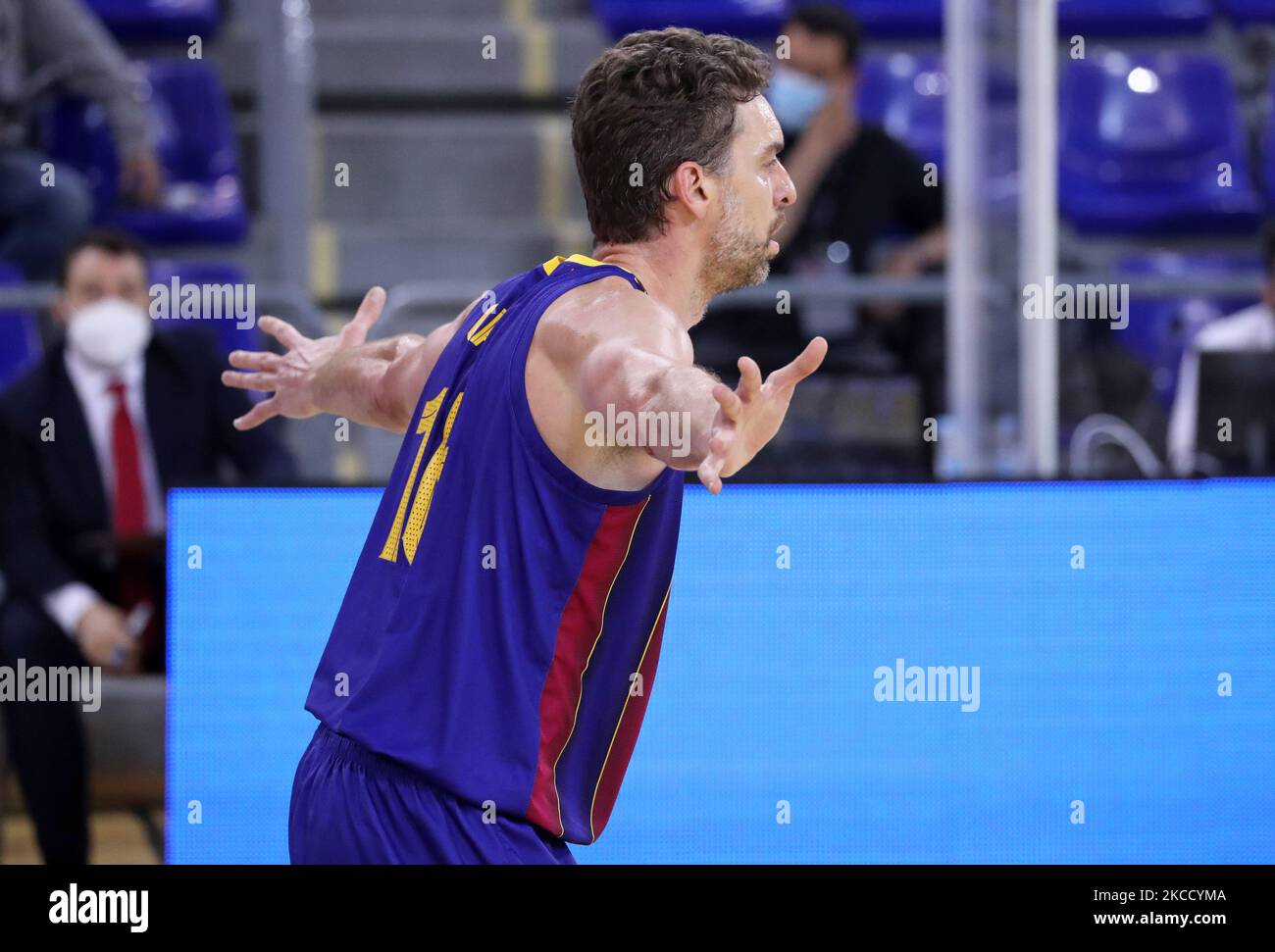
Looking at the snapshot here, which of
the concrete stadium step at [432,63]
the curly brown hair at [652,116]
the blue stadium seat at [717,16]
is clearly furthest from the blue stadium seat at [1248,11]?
the curly brown hair at [652,116]

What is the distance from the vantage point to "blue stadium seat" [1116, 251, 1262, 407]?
18.0ft

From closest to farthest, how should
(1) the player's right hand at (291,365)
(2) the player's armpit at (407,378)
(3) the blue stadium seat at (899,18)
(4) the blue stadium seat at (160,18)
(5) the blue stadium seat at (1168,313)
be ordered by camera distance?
1. (2) the player's armpit at (407,378)
2. (1) the player's right hand at (291,365)
3. (5) the blue stadium seat at (1168,313)
4. (4) the blue stadium seat at (160,18)
5. (3) the blue stadium seat at (899,18)

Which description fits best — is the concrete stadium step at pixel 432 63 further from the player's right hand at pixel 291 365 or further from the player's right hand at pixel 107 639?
the player's right hand at pixel 291 365

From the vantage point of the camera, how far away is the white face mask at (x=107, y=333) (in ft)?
14.1

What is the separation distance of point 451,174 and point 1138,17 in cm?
284

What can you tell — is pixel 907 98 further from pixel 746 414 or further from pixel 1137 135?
pixel 746 414

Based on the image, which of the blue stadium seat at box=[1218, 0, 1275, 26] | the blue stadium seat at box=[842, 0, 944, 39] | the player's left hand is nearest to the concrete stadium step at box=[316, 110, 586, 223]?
the blue stadium seat at box=[842, 0, 944, 39]

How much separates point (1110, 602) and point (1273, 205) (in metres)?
3.69

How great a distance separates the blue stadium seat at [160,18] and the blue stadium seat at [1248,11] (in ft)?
13.1

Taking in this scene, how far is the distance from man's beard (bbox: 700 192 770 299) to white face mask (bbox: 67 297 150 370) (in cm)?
244

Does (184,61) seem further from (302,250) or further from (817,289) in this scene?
(817,289)

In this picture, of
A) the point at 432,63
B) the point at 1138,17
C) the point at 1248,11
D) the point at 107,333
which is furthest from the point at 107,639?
the point at 1248,11

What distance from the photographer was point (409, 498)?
82.7 inches
